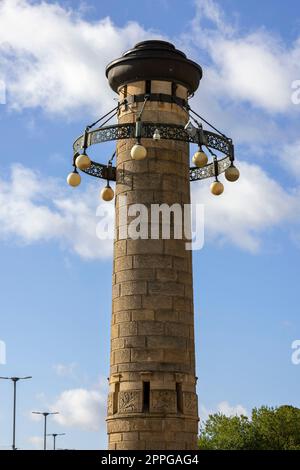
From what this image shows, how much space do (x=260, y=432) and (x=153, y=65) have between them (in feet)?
134

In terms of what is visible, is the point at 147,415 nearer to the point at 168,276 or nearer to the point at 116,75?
the point at 168,276

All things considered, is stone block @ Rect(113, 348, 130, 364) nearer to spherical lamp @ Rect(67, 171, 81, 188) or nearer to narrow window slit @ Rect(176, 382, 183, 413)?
narrow window slit @ Rect(176, 382, 183, 413)

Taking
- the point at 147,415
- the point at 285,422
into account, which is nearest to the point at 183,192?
the point at 147,415

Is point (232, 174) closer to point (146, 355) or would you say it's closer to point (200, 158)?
point (200, 158)

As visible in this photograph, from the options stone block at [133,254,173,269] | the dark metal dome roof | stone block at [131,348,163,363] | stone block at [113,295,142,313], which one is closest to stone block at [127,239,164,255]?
stone block at [133,254,173,269]

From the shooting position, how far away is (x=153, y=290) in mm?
26766

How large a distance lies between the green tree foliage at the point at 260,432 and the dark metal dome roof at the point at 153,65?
3859 centimetres

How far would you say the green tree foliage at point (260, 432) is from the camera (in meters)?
61.9

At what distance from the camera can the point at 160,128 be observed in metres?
27.6

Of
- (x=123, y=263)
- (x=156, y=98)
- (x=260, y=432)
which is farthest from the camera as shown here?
(x=260, y=432)

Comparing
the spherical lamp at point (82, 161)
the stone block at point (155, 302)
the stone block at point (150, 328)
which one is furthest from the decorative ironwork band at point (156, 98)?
the stone block at point (150, 328)

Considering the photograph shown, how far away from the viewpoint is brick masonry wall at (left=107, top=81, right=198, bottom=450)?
84.9 feet

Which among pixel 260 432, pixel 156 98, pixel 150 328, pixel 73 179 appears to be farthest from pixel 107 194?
pixel 260 432

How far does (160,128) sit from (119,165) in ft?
6.42
